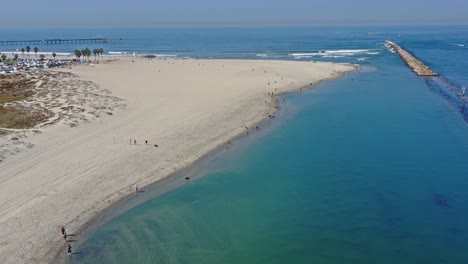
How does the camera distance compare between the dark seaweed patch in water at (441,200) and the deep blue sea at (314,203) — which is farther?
the dark seaweed patch in water at (441,200)

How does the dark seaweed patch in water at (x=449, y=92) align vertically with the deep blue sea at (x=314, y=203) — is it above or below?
above

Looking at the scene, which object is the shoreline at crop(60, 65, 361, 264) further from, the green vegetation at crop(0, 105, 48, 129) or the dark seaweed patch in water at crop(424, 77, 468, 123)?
the dark seaweed patch in water at crop(424, 77, 468, 123)

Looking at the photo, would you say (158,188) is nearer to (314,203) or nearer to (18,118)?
(314,203)

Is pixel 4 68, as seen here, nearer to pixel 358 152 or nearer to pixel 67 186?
pixel 67 186

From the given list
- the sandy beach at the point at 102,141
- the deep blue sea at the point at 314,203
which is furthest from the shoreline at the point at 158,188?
the sandy beach at the point at 102,141

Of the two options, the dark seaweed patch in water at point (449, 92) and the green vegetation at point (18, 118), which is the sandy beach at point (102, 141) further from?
the dark seaweed patch in water at point (449, 92)

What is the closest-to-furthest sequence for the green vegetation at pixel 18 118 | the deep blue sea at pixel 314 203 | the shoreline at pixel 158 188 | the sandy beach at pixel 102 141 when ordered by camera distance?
the deep blue sea at pixel 314 203 → the shoreline at pixel 158 188 → the sandy beach at pixel 102 141 → the green vegetation at pixel 18 118

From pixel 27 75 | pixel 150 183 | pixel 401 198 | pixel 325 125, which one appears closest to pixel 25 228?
pixel 150 183
